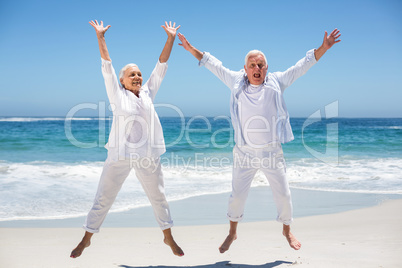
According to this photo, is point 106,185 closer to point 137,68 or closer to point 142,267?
point 142,267

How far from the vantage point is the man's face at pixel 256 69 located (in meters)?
3.85

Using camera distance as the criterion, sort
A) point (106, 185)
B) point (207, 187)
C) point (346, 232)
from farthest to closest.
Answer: point (207, 187) < point (346, 232) < point (106, 185)

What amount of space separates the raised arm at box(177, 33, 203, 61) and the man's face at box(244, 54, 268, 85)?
0.56 metres

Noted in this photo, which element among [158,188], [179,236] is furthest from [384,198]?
[158,188]

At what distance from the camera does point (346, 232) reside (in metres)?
4.90

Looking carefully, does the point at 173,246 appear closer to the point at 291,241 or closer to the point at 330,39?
the point at 291,241

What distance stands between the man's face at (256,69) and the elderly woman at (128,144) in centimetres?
102

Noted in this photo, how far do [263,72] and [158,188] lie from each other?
1521 mm

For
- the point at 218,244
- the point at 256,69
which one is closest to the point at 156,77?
the point at 256,69

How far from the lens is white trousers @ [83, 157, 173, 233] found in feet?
12.1

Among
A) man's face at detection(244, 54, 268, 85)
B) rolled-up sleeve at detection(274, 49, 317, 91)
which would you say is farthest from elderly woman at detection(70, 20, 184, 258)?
rolled-up sleeve at detection(274, 49, 317, 91)

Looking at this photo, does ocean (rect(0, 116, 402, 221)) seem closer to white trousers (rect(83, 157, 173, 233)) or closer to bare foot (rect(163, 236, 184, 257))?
white trousers (rect(83, 157, 173, 233))

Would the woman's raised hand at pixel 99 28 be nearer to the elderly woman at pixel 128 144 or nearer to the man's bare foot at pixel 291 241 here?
the elderly woman at pixel 128 144

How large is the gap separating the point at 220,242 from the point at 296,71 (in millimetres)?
2147
